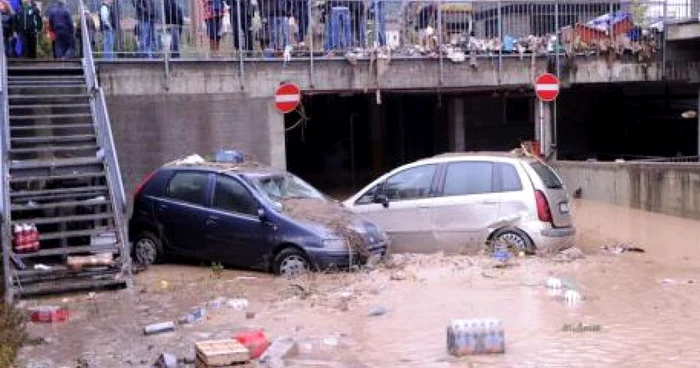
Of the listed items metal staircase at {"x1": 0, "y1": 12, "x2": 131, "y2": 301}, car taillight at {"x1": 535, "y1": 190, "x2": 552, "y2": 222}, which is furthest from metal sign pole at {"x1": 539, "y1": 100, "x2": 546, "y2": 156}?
metal staircase at {"x1": 0, "y1": 12, "x2": 131, "y2": 301}

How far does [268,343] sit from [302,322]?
0.95 metres

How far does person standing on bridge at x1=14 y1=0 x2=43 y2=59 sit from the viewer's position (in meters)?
15.5

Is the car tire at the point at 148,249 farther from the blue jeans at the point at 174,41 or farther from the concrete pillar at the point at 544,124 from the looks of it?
the concrete pillar at the point at 544,124

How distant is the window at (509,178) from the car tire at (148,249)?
4.67m

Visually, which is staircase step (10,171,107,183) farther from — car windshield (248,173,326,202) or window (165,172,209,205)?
car windshield (248,173,326,202)

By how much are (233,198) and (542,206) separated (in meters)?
3.91

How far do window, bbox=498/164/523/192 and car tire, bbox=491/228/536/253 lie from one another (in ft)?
1.71

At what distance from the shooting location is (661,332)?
763 cm

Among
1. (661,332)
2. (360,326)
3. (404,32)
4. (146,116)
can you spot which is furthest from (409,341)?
(404,32)

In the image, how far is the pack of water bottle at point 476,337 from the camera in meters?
6.92

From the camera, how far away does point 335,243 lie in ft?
35.6

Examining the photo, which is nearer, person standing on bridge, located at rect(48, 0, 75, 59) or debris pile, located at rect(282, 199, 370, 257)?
debris pile, located at rect(282, 199, 370, 257)

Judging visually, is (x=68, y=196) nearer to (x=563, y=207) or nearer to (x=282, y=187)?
(x=282, y=187)

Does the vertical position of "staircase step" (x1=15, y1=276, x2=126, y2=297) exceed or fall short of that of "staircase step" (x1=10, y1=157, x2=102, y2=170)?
it falls short
